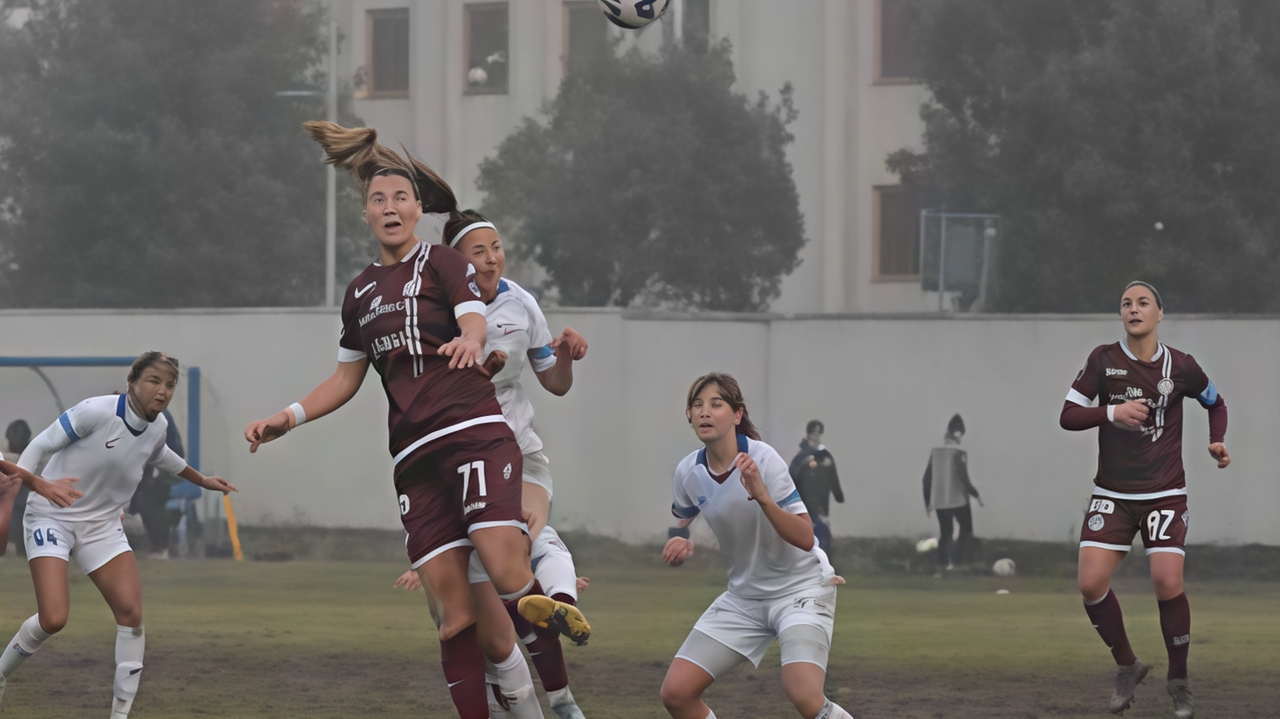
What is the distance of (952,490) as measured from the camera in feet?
61.4

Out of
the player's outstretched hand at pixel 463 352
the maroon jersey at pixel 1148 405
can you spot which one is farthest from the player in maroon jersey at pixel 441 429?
the maroon jersey at pixel 1148 405

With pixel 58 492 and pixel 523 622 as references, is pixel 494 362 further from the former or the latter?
pixel 58 492

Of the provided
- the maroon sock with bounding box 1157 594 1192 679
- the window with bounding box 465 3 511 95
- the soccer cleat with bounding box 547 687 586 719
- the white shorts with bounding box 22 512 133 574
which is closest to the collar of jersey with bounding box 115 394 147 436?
the white shorts with bounding box 22 512 133 574

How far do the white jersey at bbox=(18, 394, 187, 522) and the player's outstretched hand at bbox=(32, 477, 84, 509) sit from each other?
383 millimetres

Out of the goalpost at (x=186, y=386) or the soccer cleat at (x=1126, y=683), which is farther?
the goalpost at (x=186, y=386)

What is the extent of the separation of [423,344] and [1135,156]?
15780 mm

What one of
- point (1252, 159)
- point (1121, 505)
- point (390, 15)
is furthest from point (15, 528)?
point (1252, 159)

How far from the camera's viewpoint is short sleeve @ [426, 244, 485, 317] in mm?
5312

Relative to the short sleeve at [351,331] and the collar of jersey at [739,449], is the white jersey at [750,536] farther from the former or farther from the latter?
the short sleeve at [351,331]

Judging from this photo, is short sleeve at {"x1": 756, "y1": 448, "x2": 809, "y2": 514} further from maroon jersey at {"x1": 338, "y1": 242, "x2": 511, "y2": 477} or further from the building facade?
the building facade

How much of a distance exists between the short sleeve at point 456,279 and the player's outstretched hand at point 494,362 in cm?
16

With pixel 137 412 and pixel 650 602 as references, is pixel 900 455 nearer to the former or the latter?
pixel 650 602

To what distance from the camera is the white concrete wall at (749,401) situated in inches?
725

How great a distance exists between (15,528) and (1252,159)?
15.3 meters
